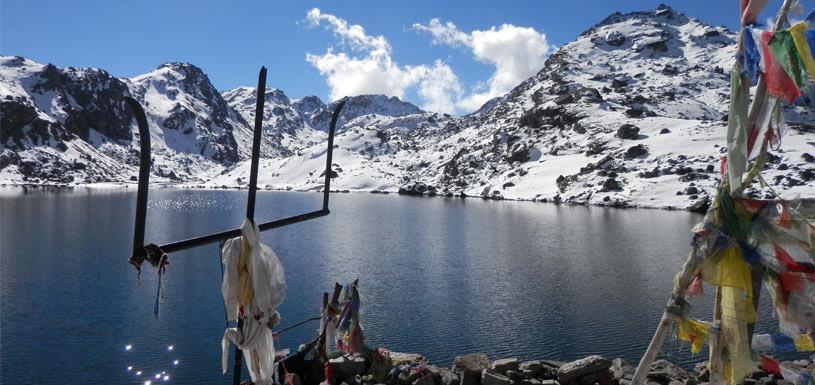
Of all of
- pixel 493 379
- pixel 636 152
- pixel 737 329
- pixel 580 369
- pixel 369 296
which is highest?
pixel 636 152

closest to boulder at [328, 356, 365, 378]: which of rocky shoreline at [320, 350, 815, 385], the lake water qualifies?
rocky shoreline at [320, 350, 815, 385]

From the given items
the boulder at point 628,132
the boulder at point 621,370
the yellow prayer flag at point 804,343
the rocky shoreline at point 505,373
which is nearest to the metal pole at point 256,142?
the yellow prayer flag at point 804,343

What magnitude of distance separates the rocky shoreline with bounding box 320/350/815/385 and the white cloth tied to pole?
10376 mm

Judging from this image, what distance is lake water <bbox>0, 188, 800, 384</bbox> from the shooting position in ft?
92.8

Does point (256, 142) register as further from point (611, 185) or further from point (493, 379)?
point (611, 185)

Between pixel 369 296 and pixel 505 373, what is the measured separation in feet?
73.1


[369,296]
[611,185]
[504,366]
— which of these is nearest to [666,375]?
[504,366]

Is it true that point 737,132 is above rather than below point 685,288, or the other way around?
above

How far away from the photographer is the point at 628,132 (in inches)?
7451

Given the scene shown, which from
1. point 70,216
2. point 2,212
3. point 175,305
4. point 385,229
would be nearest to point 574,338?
point 175,305

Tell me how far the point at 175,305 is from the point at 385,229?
53278 millimetres

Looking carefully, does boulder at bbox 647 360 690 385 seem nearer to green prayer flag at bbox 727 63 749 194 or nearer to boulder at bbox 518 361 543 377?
boulder at bbox 518 361 543 377

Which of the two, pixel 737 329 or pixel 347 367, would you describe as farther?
pixel 347 367

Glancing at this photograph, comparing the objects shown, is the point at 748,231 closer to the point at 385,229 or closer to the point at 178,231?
the point at 385,229
